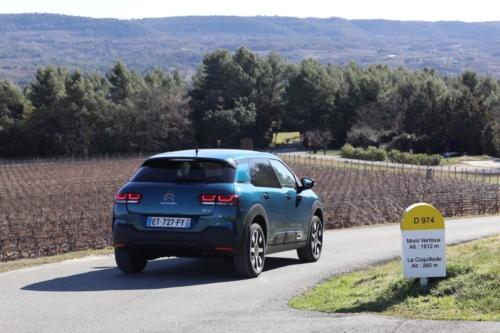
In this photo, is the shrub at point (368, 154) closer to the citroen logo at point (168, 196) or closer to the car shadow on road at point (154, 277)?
the car shadow on road at point (154, 277)

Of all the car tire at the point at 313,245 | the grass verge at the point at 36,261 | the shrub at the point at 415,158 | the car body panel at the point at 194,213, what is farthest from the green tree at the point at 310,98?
the car body panel at the point at 194,213

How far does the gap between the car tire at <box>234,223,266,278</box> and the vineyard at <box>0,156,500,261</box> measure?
1485cm

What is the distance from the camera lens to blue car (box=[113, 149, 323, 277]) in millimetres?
11883

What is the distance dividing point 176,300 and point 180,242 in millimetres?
1603

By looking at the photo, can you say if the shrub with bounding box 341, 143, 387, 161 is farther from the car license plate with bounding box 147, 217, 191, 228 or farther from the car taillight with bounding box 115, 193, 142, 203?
the car license plate with bounding box 147, 217, 191, 228

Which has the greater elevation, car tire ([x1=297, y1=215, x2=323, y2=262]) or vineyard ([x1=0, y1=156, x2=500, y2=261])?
car tire ([x1=297, y1=215, x2=323, y2=262])

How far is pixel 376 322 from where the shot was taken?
28.4 ft

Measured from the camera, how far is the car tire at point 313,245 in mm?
14891

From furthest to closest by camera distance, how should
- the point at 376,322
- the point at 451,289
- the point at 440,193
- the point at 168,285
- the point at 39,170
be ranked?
the point at 39,170
the point at 440,193
the point at 168,285
the point at 451,289
the point at 376,322

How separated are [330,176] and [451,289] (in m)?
65.8

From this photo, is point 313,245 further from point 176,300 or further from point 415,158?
point 415,158

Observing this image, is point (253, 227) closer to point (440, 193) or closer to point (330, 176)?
point (440, 193)

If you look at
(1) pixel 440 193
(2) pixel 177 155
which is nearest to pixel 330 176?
(1) pixel 440 193

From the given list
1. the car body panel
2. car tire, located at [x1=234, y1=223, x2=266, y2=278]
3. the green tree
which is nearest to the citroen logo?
the car body panel
